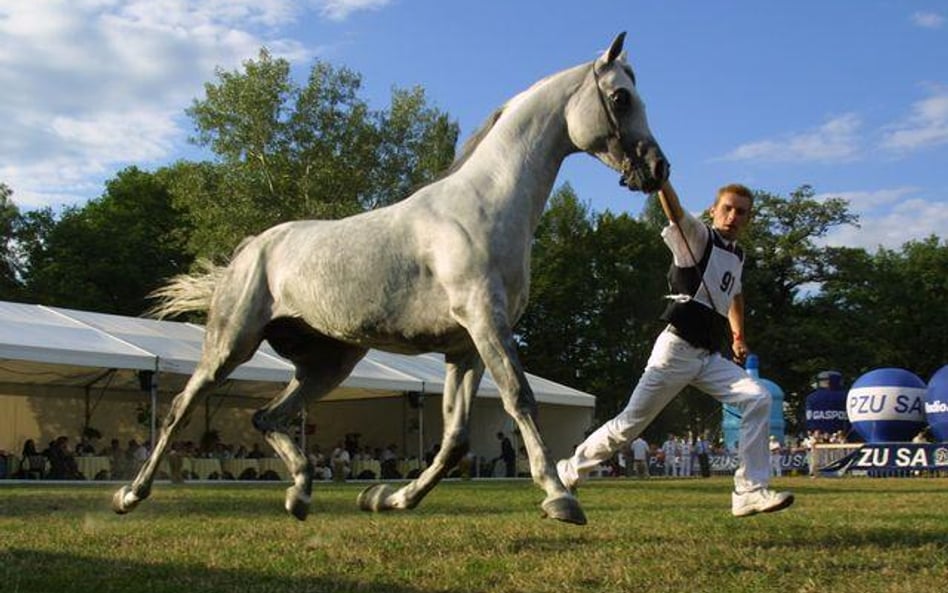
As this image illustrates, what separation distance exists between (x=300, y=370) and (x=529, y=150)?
7.49ft

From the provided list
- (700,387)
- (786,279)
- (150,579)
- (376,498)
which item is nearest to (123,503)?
(376,498)

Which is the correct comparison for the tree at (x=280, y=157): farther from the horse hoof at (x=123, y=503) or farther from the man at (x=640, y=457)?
the horse hoof at (x=123, y=503)

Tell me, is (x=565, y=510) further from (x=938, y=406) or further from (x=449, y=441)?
(x=938, y=406)

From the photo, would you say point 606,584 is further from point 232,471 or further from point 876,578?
point 232,471

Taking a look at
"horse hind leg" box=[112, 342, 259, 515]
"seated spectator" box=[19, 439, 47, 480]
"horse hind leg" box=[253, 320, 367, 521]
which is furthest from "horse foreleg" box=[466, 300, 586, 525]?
"seated spectator" box=[19, 439, 47, 480]

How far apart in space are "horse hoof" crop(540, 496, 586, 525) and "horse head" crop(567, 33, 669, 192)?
1.83 m

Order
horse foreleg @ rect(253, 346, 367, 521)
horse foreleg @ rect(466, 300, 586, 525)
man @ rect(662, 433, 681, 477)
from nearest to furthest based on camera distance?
horse foreleg @ rect(466, 300, 586, 525)
horse foreleg @ rect(253, 346, 367, 521)
man @ rect(662, 433, 681, 477)

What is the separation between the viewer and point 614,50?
595 centimetres

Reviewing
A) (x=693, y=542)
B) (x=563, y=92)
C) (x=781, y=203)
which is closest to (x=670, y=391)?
(x=693, y=542)

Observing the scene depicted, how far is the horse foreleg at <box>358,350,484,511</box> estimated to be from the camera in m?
5.82

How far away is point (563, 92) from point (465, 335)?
1545 mm

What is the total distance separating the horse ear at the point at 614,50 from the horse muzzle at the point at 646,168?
0.52 metres

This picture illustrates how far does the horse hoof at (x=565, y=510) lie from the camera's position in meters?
4.98

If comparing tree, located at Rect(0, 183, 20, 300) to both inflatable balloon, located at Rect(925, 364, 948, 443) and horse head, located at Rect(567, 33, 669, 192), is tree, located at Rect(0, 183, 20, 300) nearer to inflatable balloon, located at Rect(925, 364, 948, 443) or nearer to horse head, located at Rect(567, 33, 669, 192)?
inflatable balloon, located at Rect(925, 364, 948, 443)
